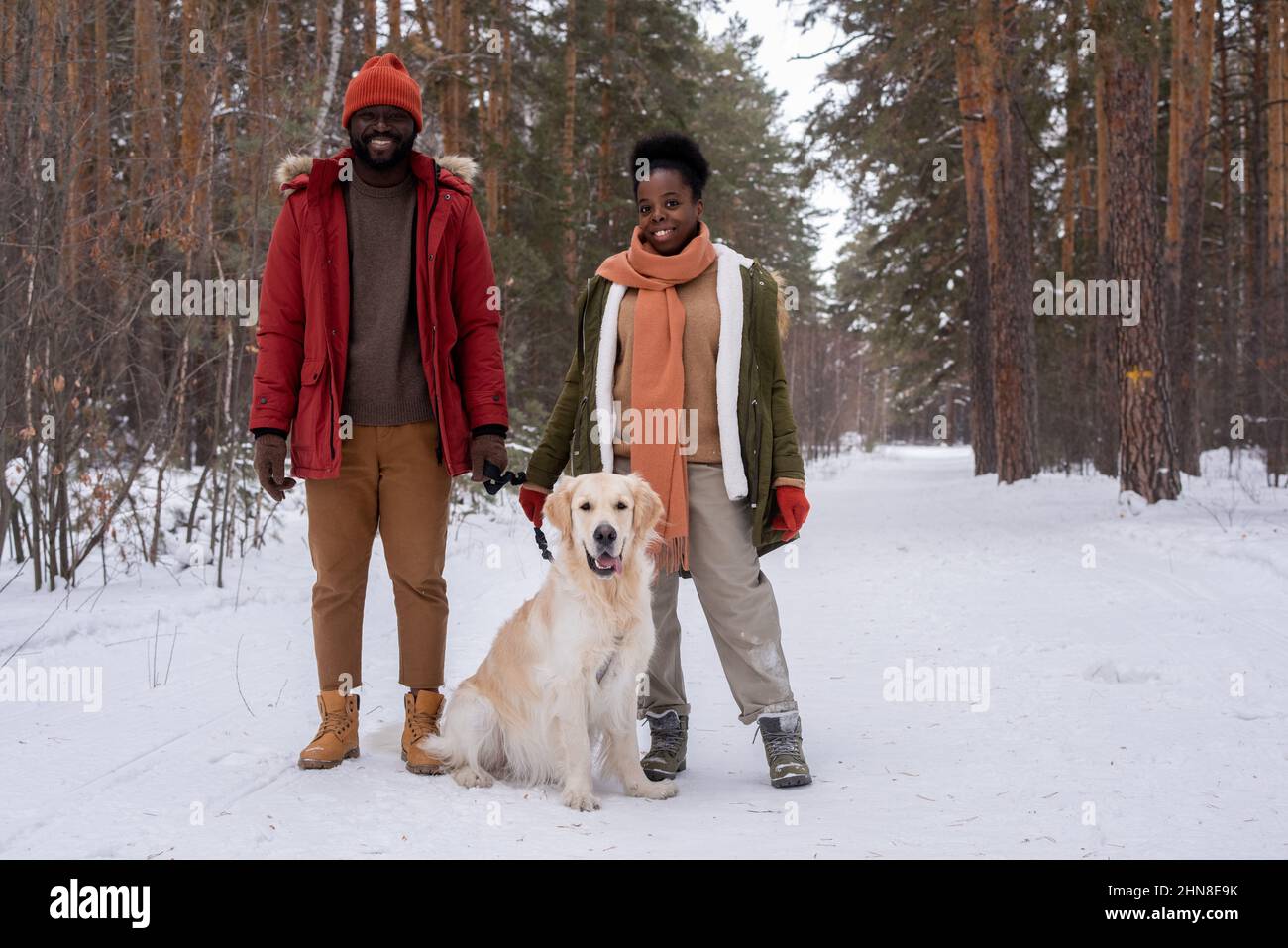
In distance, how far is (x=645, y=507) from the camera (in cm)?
357

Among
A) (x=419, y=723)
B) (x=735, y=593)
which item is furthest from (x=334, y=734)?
(x=735, y=593)

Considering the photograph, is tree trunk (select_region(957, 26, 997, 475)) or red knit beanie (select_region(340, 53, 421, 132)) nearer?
red knit beanie (select_region(340, 53, 421, 132))

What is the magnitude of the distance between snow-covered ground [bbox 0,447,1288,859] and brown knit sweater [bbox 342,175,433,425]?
126 cm

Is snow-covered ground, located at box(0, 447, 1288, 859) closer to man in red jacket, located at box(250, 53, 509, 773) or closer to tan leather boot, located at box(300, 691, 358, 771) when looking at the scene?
tan leather boot, located at box(300, 691, 358, 771)

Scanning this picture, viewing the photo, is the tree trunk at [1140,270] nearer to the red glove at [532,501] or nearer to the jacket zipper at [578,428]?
the jacket zipper at [578,428]

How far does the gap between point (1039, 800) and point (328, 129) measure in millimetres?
9910

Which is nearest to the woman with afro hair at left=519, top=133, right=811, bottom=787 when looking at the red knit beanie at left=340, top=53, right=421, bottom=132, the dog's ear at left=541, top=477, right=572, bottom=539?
the dog's ear at left=541, top=477, right=572, bottom=539

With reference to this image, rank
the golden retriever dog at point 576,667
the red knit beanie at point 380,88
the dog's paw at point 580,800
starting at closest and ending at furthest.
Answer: the dog's paw at point 580,800
the golden retriever dog at point 576,667
the red knit beanie at point 380,88

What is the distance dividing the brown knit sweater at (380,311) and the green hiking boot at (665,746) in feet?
4.85

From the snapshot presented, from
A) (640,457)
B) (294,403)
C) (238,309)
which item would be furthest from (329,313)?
(238,309)

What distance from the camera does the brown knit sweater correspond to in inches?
147

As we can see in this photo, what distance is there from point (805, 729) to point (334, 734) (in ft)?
6.55

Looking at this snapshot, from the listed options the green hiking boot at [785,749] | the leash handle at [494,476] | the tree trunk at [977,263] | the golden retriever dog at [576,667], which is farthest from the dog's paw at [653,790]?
the tree trunk at [977,263]

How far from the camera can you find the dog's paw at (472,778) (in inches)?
140
